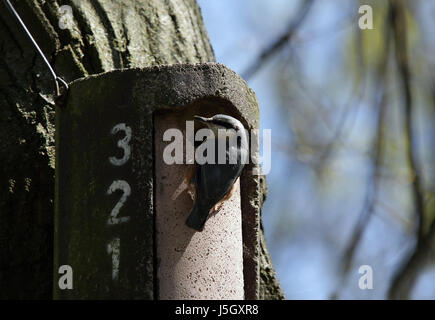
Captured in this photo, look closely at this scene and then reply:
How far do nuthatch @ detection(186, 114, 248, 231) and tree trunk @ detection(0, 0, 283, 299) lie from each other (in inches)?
26.4

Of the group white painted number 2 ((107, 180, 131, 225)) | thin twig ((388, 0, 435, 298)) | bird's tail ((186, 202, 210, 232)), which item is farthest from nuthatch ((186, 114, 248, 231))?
thin twig ((388, 0, 435, 298))

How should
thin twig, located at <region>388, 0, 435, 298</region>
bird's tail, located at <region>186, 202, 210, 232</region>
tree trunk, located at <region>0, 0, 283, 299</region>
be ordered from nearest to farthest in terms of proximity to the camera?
bird's tail, located at <region>186, 202, 210, 232</region>, tree trunk, located at <region>0, 0, 283, 299</region>, thin twig, located at <region>388, 0, 435, 298</region>

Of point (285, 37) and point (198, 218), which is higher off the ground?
point (285, 37)

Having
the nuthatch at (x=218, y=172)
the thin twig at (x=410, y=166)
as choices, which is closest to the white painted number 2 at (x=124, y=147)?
the nuthatch at (x=218, y=172)

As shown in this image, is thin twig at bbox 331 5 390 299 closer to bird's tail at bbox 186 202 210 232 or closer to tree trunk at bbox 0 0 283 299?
tree trunk at bbox 0 0 283 299

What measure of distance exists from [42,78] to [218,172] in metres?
0.89

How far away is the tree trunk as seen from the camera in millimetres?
2949

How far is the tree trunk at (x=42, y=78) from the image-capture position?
9.68ft

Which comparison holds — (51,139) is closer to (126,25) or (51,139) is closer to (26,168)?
(26,168)

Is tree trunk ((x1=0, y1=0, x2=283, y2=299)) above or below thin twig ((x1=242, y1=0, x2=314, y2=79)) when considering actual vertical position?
below

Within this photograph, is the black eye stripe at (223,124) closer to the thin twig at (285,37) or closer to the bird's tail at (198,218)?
the bird's tail at (198,218)

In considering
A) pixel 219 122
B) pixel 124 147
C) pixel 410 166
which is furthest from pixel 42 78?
pixel 410 166

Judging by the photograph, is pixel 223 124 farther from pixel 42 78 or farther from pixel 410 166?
pixel 410 166

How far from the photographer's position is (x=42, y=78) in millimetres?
3090
